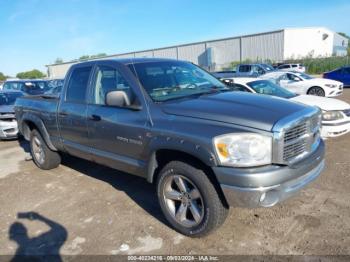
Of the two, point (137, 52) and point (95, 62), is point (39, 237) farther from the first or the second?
point (137, 52)

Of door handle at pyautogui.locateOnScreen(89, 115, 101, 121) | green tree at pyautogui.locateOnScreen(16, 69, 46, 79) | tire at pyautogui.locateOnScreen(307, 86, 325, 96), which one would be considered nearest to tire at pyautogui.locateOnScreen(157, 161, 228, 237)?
door handle at pyautogui.locateOnScreen(89, 115, 101, 121)

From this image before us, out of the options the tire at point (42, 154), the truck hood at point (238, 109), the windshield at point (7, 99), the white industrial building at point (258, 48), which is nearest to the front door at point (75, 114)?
the tire at point (42, 154)

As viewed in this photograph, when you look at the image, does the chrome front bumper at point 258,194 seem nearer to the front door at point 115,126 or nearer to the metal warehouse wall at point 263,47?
the front door at point 115,126

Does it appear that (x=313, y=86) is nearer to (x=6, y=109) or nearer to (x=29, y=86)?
(x=6, y=109)

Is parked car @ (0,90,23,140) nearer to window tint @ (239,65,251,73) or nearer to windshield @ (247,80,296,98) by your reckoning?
windshield @ (247,80,296,98)

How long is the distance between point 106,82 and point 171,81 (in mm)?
902

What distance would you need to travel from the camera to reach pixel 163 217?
3848 millimetres

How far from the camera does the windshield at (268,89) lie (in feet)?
25.4

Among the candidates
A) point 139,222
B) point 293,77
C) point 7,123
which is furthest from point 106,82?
point 293,77

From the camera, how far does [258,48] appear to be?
4647cm

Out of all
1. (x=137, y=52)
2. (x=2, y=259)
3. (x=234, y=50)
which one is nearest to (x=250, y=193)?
(x=2, y=259)

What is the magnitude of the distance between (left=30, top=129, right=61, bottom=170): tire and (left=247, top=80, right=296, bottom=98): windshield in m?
4.90

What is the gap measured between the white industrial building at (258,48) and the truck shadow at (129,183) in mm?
43798

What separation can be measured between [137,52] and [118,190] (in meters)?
54.9
